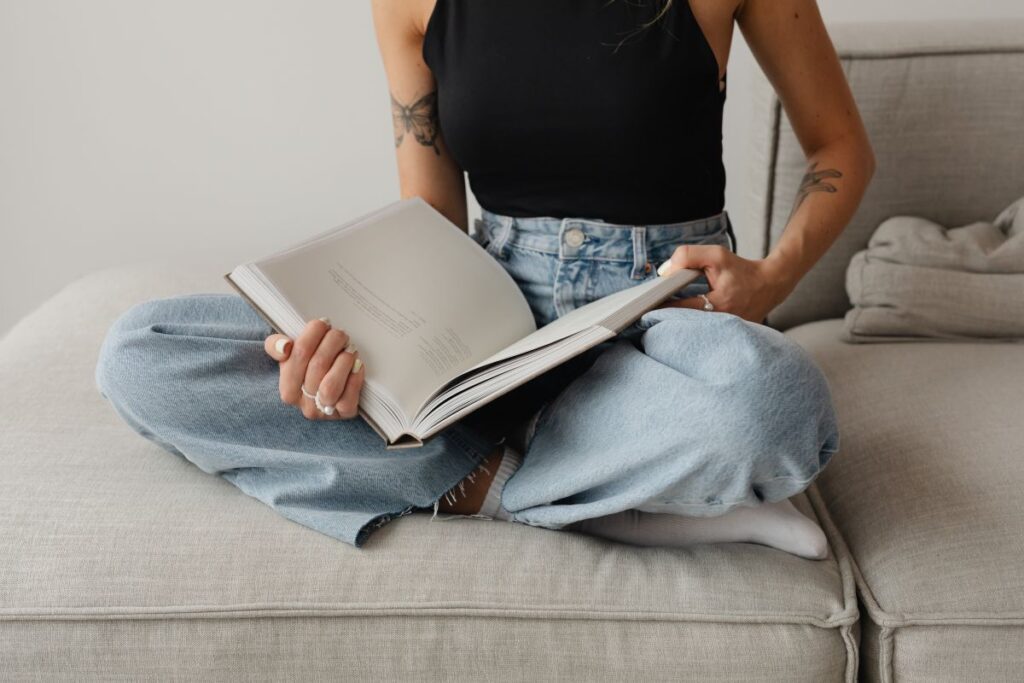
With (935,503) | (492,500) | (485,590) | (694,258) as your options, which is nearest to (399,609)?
(485,590)

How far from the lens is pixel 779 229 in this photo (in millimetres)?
1548

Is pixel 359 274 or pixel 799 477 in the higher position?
pixel 359 274

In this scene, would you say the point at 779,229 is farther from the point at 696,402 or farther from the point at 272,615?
the point at 272,615

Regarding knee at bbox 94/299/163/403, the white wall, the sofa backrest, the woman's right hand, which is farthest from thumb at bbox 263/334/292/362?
the white wall

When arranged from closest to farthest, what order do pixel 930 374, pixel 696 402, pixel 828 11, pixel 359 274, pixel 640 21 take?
pixel 696 402 → pixel 359 274 → pixel 640 21 → pixel 930 374 → pixel 828 11

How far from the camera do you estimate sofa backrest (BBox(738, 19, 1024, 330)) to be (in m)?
1.49

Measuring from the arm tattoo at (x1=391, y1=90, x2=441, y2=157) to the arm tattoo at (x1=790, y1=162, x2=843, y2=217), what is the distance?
43cm

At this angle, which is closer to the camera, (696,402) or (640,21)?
(696,402)

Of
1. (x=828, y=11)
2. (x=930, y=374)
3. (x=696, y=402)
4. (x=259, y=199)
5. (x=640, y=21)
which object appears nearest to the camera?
(x=696, y=402)

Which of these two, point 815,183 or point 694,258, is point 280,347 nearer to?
point 694,258

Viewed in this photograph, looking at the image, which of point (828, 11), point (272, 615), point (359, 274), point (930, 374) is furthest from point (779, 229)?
point (272, 615)

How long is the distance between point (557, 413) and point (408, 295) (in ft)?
0.61

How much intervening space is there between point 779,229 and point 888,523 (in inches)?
23.8

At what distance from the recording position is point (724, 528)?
103 centimetres
